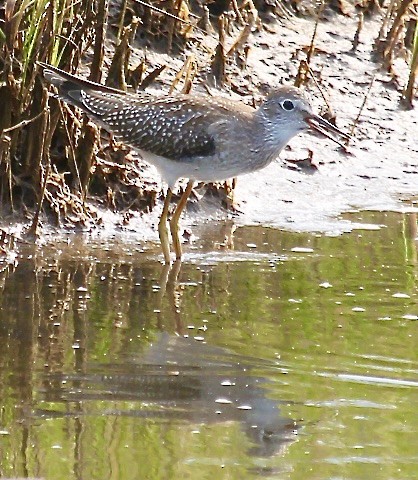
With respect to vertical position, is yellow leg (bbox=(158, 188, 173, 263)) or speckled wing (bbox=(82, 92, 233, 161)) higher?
speckled wing (bbox=(82, 92, 233, 161))

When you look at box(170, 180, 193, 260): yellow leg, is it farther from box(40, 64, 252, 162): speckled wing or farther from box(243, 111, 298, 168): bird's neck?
box(243, 111, 298, 168): bird's neck

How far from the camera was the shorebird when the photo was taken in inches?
330

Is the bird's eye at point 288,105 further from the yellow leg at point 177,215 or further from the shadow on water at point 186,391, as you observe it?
the shadow on water at point 186,391

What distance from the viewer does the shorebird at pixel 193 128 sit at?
8.38m

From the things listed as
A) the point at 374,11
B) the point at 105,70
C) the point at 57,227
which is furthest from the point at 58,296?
the point at 374,11

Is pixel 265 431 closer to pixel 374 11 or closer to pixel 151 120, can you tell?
pixel 151 120

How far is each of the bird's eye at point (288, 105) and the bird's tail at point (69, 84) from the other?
4.05 ft

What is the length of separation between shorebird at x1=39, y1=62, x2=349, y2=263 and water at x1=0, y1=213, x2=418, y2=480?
56 cm

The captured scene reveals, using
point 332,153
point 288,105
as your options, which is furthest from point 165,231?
point 332,153

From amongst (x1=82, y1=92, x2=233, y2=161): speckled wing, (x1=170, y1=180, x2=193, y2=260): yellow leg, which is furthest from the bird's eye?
(x1=170, y1=180, x2=193, y2=260): yellow leg

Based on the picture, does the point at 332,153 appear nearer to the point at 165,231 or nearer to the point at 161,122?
the point at 161,122

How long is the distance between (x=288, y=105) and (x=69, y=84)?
1.59m

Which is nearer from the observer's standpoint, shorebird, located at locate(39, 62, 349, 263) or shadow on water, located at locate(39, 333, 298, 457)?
shadow on water, located at locate(39, 333, 298, 457)

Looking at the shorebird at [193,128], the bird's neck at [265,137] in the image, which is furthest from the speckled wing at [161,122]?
the bird's neck at [265,137]
